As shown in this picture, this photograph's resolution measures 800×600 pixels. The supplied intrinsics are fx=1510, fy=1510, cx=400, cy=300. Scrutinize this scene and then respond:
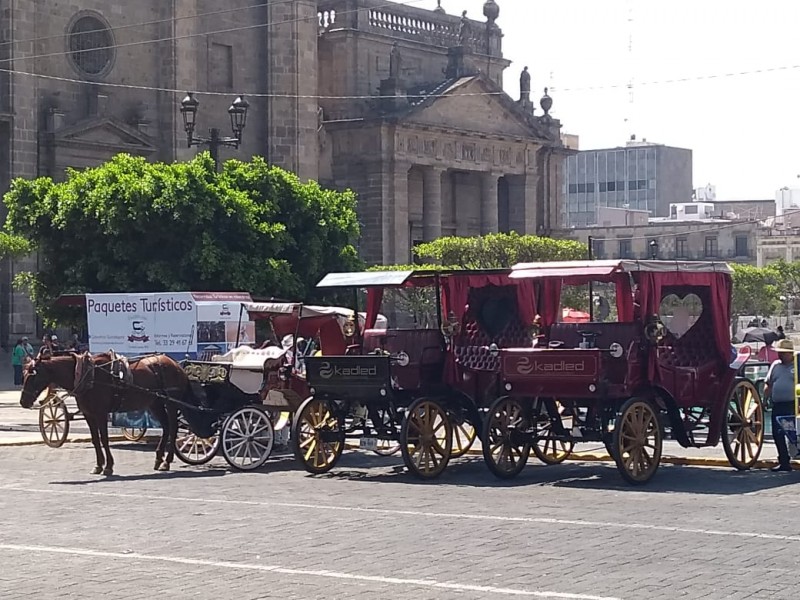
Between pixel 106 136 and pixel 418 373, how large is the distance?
3024 cm

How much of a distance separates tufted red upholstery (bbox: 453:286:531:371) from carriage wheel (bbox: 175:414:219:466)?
350 cm

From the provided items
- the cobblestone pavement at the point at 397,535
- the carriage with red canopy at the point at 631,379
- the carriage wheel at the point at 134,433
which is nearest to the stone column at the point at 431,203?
the carriage wheel at the point at 134,433

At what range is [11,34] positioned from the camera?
42750 millimetres

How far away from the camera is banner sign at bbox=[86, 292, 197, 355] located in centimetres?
2239

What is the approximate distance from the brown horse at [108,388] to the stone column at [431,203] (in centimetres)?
4309

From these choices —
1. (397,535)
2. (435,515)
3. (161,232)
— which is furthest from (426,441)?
(161,232)

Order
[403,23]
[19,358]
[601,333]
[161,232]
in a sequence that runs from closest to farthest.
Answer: [601,333]
[161,232]
[19,358]
[403,23]

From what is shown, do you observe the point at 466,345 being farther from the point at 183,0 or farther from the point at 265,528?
the point at 183,0

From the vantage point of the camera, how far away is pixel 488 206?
65.9 metres

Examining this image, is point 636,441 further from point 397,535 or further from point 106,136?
point 106,136

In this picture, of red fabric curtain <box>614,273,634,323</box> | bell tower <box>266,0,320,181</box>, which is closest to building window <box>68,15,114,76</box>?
bell tower <box>266,0,320,181</box>

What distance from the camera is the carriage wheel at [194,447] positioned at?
19.4m

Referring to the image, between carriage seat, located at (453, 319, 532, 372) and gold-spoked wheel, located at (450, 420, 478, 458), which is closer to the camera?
carriage seat, located at (453, 319, 532, 372)

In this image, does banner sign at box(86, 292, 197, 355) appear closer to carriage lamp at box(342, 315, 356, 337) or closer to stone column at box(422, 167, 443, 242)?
carriage lamp at box(342, 315, 356, 337)
